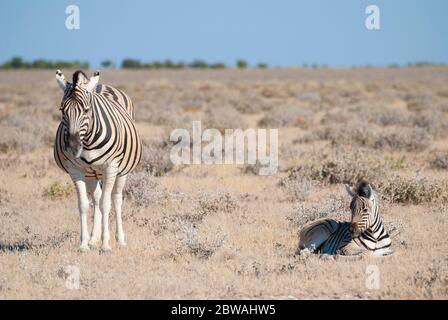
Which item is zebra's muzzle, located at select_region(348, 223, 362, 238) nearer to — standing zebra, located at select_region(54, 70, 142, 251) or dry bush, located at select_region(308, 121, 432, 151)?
standing zebra, located at select_region(54, 70, 142, 251)

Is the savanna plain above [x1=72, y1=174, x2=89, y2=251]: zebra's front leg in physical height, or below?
below

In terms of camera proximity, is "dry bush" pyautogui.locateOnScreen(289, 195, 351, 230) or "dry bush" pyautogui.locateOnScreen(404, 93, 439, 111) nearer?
"dry bush" pyautogui.locateOnScreen(289, 195, 351, 230)

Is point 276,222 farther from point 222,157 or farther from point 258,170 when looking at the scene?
point 222,157

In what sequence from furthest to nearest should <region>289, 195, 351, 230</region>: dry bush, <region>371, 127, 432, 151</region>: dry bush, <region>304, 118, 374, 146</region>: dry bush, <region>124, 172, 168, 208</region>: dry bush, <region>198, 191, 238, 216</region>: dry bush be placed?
<region>304, 118, 374, 146</region>: dry bush, <region>371, 127, 432, 151</region>: dry bush, <region>124, 172, 168, 208</region>: dry bush, <region>198, 191, 238, 216</region>: dry bush, <region>289, 195, 351, 230</region>: dry bush

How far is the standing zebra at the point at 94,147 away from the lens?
25.5 ft

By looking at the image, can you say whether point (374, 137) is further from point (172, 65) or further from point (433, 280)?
point (172, 65)

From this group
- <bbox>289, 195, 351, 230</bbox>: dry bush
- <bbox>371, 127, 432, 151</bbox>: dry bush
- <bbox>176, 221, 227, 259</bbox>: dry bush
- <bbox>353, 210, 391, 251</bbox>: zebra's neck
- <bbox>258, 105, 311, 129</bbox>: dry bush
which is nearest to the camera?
<bbox>353, 210, 391, 251</bbox>: zebra's neck

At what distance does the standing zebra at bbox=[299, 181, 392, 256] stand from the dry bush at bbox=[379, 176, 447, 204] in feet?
10.6

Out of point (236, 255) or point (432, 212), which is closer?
point (236, 255)

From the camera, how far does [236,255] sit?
27.0 ft

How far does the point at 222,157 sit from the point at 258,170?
82.0 inches

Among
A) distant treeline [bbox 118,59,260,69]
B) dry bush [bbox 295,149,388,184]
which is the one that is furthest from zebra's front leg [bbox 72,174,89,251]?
distant treeline [bbox 118,59,260,69]

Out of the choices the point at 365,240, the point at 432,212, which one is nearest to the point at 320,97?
the point at 432,212

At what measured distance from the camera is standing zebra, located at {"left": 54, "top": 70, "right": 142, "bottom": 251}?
779 centimetres
